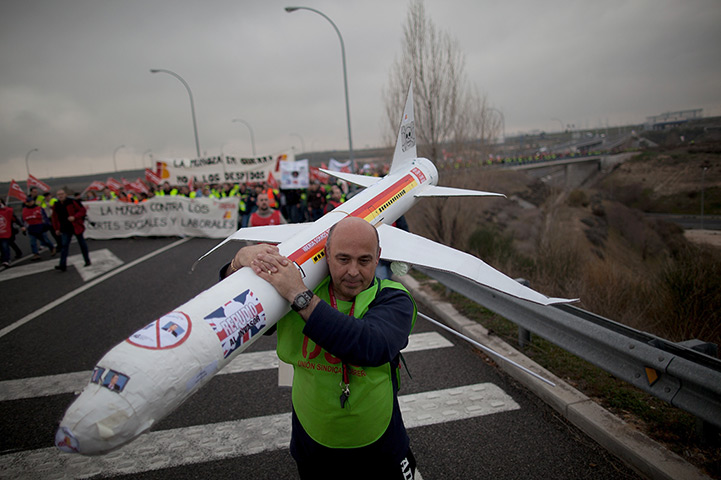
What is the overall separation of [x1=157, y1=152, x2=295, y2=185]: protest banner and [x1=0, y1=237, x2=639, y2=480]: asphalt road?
12749 millimetres

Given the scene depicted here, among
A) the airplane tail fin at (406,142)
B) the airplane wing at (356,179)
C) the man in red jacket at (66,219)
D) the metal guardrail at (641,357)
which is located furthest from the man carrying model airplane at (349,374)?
the man in red jacket at (66,219)

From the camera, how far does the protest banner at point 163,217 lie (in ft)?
46.4

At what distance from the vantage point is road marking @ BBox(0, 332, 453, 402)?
13.1 ft

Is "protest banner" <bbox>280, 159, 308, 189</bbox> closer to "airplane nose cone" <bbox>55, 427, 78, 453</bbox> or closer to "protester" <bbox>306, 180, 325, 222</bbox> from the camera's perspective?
"protester" <bbox>306, 180, 325, 222</bbox>

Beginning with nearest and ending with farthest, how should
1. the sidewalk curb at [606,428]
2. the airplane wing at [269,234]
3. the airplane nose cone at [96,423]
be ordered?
the airplane nose cone at [96,423]
the sidewalk curb at [606,428]
the airplane wing at [269,234]

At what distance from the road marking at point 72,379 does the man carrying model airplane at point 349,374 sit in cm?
285

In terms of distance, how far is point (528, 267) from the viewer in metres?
7.66

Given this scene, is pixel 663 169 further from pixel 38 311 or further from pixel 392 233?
pixel 38 311

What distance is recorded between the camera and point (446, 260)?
101 inches

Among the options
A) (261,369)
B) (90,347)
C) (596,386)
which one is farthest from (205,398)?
(596,386)

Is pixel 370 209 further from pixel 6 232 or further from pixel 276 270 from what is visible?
pixel 6 232

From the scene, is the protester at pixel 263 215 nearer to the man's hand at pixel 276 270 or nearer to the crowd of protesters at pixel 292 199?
the crowd of protesters at pixel 292 199

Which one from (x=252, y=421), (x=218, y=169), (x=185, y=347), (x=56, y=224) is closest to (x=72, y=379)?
(x=252, y=421)

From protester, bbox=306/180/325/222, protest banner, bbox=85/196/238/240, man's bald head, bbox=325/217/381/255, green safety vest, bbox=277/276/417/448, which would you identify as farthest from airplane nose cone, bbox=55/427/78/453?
protest banner, bbox=85/196/238/240
